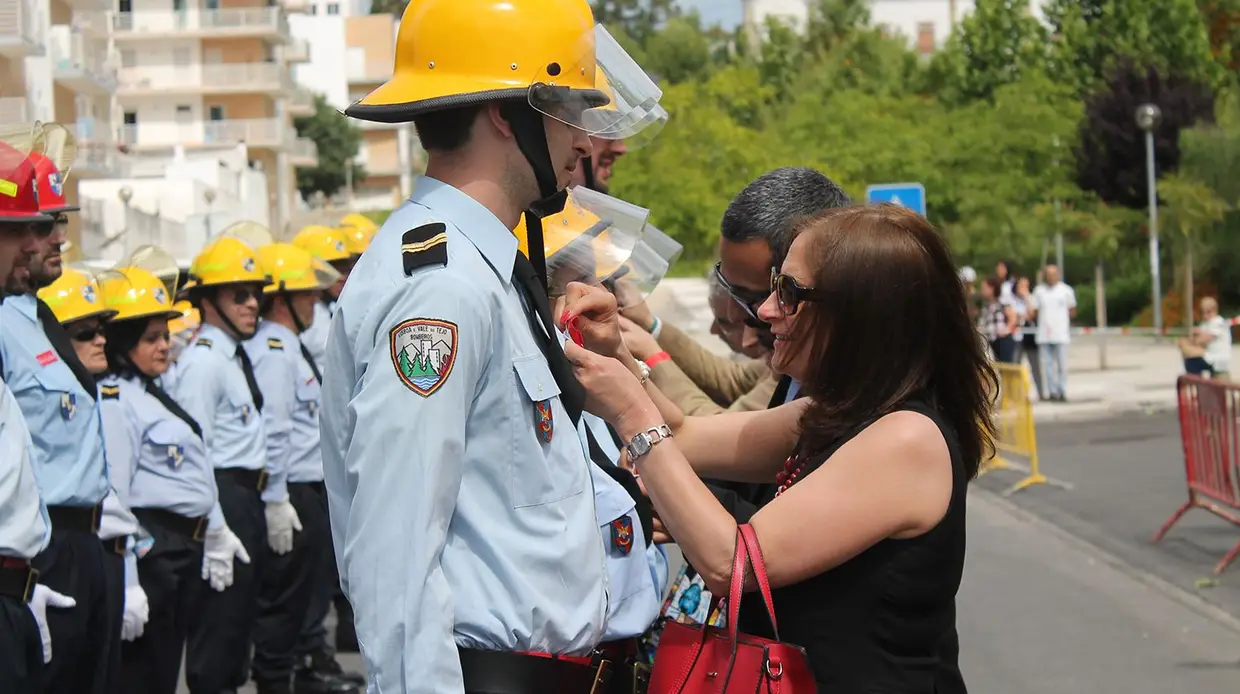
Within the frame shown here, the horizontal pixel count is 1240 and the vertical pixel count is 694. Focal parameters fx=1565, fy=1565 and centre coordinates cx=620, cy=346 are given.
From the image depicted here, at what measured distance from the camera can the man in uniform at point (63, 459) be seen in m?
5.48

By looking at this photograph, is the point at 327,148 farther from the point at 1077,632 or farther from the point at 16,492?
the point at 16,492

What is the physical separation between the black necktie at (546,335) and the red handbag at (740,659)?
0.42 m

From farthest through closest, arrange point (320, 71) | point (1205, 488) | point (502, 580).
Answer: point (320, 71), point (1205, 488), point (502, 580)

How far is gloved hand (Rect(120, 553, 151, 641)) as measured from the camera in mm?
6731

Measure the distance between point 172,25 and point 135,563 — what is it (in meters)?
74.8

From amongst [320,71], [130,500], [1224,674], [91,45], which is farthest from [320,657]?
[320,71]

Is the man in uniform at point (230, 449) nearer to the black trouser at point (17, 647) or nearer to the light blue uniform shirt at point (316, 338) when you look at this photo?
the light blue uniform shirt at point (316, 338)

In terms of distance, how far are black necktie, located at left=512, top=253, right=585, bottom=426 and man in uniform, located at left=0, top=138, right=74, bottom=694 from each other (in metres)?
2.37

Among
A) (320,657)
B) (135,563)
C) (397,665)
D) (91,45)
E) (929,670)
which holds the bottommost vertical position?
(320,657)

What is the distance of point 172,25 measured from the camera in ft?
253

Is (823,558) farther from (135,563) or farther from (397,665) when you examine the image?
(135,563)

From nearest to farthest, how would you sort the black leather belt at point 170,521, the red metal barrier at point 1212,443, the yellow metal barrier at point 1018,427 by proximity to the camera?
1. the black leather belt at point 170,521
2. the red metal barrier at point 1212,443
3. the yellow metal barrier at point 1018,427

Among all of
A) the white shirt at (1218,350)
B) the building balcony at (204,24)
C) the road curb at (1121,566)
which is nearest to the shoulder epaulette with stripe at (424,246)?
the road curb at (1121,566)

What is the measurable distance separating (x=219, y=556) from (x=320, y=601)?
1.66 m
